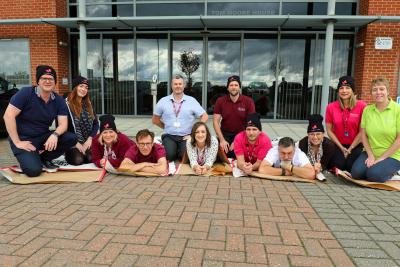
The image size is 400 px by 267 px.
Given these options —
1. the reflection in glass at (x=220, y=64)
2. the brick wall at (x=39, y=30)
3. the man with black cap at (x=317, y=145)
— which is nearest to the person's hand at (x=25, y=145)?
the man with black cap at (x=317, y=145)

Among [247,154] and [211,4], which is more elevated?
[211,4]

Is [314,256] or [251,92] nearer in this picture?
[314,256]

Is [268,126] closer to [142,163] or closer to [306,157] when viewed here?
[306,157]

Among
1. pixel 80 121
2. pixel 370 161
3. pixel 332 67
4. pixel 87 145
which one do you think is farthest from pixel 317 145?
pixel 332 67

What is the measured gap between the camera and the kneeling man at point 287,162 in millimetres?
4668

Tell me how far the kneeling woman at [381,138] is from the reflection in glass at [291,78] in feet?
18.7

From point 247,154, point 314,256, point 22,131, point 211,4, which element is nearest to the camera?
point 314,256

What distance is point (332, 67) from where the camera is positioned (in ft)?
33.3

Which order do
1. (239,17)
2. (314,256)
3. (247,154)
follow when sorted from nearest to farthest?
(314,256)
(247,154)
(239,17)

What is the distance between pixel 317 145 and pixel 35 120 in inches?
159

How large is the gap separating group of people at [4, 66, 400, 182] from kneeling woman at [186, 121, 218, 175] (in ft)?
0.05

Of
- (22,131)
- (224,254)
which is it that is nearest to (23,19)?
(22,131)

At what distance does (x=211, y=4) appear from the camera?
1025cm

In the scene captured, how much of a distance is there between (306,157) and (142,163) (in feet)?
7.64
